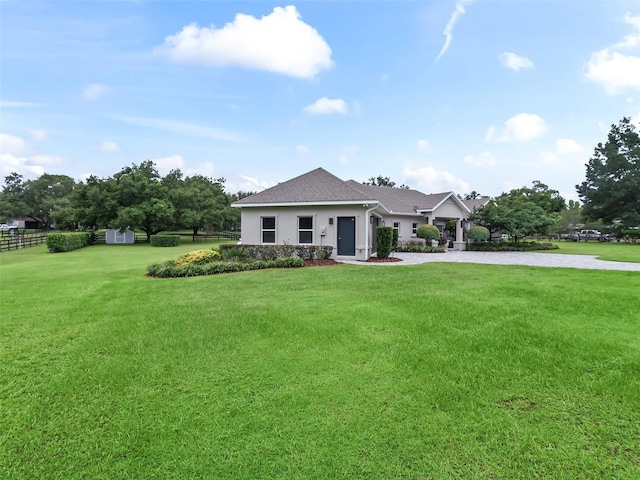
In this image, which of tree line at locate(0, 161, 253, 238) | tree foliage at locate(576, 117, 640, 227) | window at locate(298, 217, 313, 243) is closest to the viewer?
window at locate(298, 217, 313, 243)

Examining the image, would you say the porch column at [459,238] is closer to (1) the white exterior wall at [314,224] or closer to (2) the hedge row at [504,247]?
(2) the hedge row at [504,247]

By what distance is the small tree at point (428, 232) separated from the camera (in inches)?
835

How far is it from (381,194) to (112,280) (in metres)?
18.1

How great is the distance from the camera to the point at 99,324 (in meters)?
5.38

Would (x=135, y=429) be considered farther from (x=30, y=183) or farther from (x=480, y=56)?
(x=30, y=183)

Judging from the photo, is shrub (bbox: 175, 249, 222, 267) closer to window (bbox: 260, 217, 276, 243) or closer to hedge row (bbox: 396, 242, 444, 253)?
window (bbox: 260, 217, 276, 243)

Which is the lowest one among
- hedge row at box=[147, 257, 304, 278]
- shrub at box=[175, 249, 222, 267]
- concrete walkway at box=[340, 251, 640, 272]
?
concrete walkway at box=[340, 251, 640, 272]

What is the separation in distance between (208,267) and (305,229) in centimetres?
610

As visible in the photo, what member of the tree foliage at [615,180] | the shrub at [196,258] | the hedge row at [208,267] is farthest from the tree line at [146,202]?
the tree foliage at [615,180]

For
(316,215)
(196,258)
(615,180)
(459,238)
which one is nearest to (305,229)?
(316,215)

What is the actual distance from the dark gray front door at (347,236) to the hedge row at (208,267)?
3723 millimetres

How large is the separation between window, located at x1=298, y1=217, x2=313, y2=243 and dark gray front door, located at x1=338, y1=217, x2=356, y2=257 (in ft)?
4.55

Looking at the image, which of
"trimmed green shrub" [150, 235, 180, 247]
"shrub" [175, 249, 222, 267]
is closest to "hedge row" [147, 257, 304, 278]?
"shrub" [175, 249, 222, 267]

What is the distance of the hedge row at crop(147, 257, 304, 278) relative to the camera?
1034 cm
